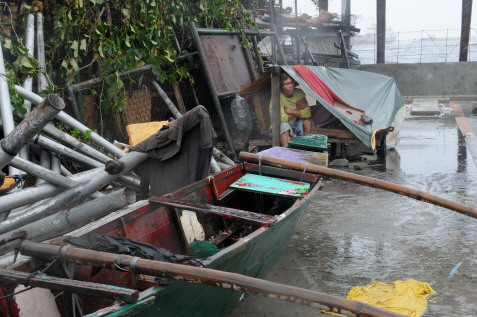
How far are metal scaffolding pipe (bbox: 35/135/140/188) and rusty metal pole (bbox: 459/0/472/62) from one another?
15.4 m

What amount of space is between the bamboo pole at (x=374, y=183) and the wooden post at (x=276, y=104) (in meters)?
2.69

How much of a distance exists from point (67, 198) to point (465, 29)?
16.9m

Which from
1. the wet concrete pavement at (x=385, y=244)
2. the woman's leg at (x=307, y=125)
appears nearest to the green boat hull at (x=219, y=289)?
the wet concrete pavement at (x=385, y=244)

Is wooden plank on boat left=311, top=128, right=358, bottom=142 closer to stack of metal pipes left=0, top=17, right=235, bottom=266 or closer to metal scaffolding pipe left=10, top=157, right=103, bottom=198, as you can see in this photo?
stack of metal pipes left=0, top=17, right=235, bottom=266

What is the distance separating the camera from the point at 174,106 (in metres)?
7.59

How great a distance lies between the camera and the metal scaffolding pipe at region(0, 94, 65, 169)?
2.84 m

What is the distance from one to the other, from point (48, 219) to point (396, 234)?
3.91 meters

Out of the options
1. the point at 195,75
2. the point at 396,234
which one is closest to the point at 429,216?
the point at 396,234

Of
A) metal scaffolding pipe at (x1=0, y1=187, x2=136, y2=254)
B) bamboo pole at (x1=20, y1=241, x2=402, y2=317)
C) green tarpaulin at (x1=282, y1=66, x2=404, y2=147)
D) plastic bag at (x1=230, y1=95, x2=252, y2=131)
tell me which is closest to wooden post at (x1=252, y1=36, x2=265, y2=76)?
green tarpaulin at (x1=282, y1=66, x2=404, y2=147)

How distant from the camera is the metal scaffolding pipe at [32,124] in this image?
2.84 meters

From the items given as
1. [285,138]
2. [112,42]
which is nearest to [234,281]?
[112,42]

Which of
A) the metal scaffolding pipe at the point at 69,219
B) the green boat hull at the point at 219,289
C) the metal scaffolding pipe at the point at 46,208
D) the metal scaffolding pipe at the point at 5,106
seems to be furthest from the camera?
the metal scaffolding pipe at the point at 5,106

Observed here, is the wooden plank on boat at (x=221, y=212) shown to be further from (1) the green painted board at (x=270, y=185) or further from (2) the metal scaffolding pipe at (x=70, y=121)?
(2) the metal scaffolding pipe at (x=70, y=121)

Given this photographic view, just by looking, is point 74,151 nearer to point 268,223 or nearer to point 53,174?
point 53,174
